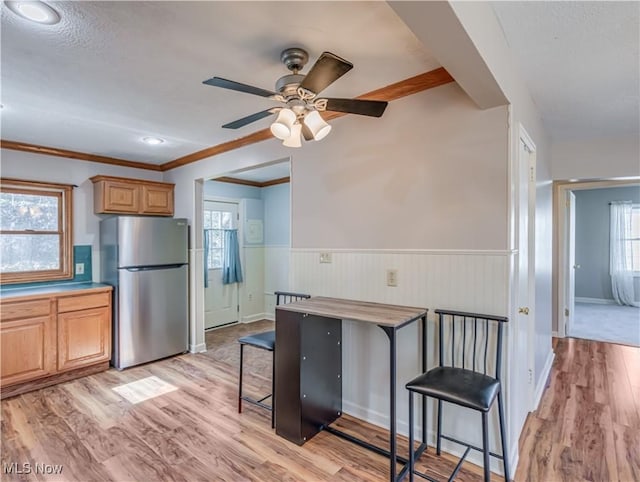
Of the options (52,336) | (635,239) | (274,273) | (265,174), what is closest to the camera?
(52,336)

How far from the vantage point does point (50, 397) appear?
9.95 feet

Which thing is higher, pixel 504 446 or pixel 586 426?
pixel 504 446

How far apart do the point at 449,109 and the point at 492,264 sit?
99 centimetres

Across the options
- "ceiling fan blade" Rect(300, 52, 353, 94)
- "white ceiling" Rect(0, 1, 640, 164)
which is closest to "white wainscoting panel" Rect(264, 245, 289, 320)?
"white ceiling" Rect(0, 1, 640, 164)

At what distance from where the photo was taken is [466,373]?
6.45 feet

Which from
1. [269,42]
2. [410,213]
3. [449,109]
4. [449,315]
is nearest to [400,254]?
[410,213]

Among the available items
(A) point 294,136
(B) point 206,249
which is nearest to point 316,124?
(A) point 294,136

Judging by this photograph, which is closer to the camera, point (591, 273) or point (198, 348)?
point (198, 348)

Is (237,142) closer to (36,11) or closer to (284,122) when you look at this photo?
(284,122)

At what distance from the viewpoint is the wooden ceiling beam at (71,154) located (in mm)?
3494

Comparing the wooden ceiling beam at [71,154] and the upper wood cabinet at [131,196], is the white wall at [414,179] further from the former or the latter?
the wooden ceiling beam at [71,154]

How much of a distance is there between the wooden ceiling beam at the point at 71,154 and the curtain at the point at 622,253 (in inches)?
322

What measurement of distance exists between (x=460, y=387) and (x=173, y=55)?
7.70 ft

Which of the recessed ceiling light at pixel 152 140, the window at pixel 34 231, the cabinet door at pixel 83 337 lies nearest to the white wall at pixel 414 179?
the recessed ceiling light at pixel 152 140
